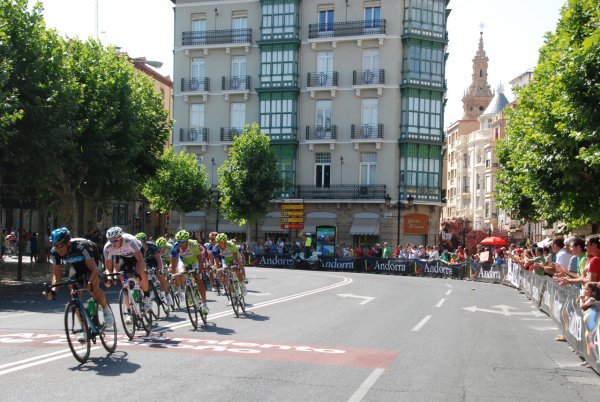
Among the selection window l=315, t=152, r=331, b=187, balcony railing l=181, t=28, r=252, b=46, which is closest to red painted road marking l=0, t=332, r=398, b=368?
window l=315, t=152, r=331, b=187

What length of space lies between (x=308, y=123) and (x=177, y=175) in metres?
10.7

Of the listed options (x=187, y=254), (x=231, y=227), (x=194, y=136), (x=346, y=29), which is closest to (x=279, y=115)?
(x=194, y=136)

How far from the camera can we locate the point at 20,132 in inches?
943

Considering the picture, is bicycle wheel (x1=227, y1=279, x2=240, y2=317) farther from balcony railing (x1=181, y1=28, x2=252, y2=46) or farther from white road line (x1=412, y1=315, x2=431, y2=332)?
balcony railing (x1=181, y1=28, x2=252, y2=46)

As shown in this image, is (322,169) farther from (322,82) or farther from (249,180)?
(249,180)

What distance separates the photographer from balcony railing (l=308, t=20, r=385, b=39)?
53.7 metres

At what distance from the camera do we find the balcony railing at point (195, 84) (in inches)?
2269

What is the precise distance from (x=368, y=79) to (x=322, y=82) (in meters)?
3.53

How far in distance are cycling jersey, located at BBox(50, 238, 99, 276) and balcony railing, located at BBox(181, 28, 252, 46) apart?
47759 millimetres

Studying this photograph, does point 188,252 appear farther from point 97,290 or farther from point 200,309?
point 97,290

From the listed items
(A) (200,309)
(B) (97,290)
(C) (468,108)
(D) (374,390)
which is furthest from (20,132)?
(C) (468,108)

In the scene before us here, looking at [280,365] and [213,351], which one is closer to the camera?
[280,365]

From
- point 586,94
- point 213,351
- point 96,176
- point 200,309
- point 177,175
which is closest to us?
point 213,351

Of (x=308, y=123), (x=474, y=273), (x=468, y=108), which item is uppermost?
(x=468, y=108)
